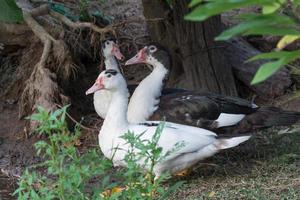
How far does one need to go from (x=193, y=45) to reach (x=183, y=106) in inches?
42.6

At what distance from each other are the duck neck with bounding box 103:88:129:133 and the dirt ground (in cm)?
65

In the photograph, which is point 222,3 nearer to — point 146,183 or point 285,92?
point 146,183

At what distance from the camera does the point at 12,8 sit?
9.20ft

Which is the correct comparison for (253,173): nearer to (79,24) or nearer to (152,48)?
(152,48)

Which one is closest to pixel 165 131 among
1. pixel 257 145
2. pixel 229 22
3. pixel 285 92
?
pixel 257 145

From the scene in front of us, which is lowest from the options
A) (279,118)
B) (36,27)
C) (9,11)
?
(279,118)

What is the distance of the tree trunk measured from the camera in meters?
5.91

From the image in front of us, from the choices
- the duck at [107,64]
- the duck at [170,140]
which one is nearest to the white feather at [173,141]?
the duck at [170,140]

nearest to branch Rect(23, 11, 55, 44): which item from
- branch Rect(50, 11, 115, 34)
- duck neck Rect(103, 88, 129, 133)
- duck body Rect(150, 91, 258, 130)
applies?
branch Rect(50, 11, 115, 34)

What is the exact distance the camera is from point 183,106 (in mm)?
5066

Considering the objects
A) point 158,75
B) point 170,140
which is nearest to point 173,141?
point 170,140

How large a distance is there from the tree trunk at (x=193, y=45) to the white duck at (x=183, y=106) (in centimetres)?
50

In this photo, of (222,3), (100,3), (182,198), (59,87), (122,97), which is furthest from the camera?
(100,3)

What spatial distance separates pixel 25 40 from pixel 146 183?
14.4ft
